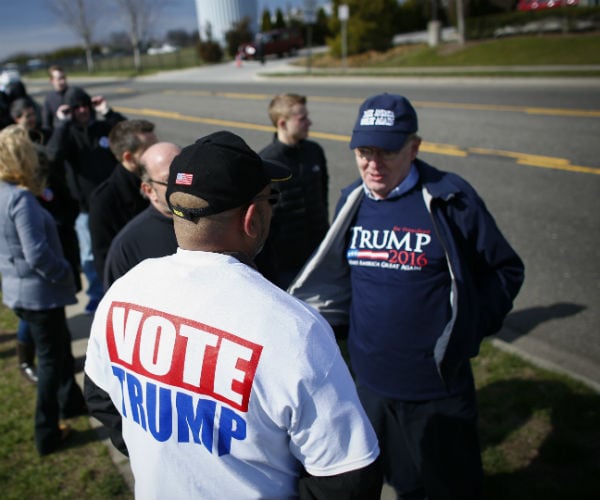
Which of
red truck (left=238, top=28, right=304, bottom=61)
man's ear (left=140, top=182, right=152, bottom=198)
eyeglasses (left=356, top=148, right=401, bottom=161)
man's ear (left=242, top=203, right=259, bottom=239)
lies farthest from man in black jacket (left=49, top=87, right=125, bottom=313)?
red truck (left=238, top=28, right=304, bottom=61)

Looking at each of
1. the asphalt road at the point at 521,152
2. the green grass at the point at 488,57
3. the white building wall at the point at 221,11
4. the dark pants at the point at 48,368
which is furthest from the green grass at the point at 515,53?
the white building wall at the point at 221,11

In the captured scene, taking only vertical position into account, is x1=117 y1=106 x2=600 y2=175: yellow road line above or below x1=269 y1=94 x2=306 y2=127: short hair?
below

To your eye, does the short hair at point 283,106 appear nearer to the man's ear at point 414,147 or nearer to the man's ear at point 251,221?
the man's ear at point 414,147

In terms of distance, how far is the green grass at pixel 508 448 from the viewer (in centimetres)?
294

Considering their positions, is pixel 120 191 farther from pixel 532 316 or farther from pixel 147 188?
pixel 532 316

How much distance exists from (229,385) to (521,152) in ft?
29.8

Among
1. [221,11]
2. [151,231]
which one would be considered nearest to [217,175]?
[151,231]

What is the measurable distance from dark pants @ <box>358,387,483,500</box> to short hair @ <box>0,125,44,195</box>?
93.7 inches

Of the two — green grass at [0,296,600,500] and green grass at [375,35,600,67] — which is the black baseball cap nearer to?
green grass at [0,296,600,500]

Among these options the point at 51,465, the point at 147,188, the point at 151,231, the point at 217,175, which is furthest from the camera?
the point at 51,465

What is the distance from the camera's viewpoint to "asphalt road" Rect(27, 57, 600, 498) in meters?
4.58

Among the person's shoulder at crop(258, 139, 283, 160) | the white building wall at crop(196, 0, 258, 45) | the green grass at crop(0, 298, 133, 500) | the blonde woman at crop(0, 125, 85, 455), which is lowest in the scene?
the green grass at crop(0, 298, 133, 500)

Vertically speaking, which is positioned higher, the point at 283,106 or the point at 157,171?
the point at 283,106

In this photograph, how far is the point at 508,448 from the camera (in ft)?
10.3
